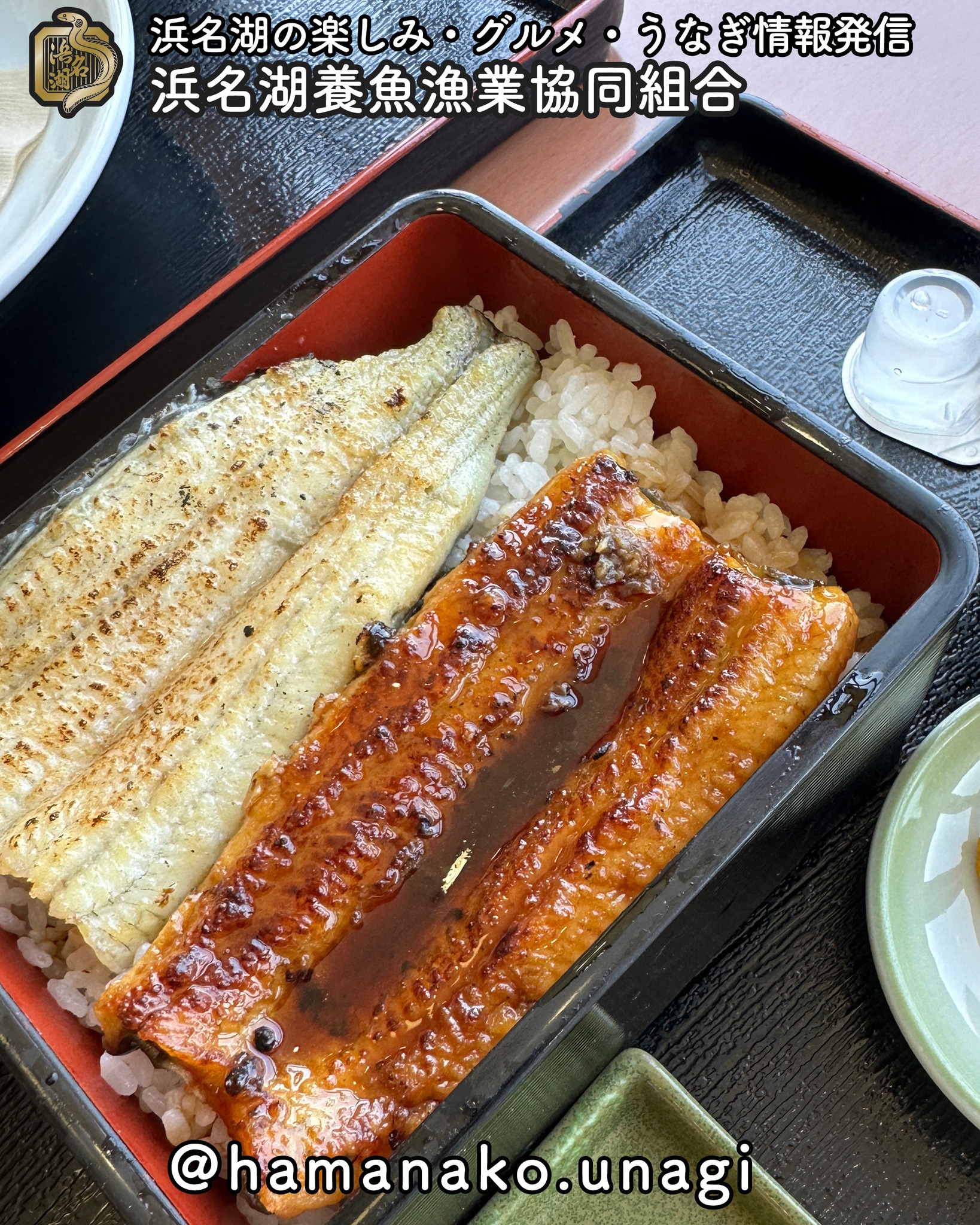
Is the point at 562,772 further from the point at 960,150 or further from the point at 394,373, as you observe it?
the point at 960,150

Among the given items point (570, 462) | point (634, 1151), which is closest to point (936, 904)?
point (634, 1151)

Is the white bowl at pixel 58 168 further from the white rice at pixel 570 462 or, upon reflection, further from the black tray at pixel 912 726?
the black tray at pixel 912 726

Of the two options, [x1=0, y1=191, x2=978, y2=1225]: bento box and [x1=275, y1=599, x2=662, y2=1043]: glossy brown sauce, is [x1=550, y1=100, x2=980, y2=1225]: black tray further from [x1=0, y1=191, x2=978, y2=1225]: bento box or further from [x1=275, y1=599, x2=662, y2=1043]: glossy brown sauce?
[x1=275, y1=599, x2=662, y2=1043]: glossy brown sauce

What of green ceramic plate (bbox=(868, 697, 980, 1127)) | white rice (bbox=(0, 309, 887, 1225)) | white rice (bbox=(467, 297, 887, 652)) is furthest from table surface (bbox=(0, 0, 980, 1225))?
white rice (bbox=(467, 297, 887, 652))

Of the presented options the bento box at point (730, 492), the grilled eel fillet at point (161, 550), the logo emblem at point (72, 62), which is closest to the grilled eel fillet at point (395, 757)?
the bento box at point (730, 492)

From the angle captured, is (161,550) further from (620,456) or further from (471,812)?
(620,456)

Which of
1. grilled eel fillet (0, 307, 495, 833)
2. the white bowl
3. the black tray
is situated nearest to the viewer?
the black tray
